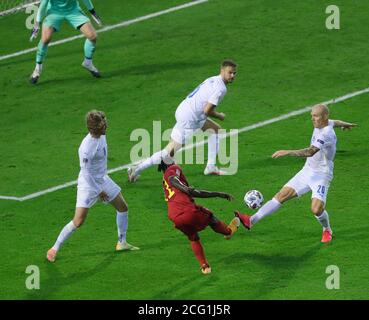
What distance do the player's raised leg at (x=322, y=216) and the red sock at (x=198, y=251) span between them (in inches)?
78.4

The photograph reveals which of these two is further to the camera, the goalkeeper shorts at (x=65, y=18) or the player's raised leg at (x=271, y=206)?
Answer: the goalkeeper shorts at (x=65, y=18)

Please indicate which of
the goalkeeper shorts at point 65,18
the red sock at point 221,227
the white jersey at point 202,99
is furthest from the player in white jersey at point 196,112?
the goalkeeper shorts at point 65,18

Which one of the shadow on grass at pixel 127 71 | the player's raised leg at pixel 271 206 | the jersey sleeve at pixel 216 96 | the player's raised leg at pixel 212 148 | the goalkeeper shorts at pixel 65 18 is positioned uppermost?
the goalkeeper shorts at pixel 65 18

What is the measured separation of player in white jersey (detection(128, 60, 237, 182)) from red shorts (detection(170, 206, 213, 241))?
347 cm

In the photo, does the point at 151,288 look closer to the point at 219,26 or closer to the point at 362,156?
the point at 362,156

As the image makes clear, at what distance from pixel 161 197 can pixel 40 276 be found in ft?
12.5

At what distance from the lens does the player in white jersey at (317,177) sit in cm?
1889

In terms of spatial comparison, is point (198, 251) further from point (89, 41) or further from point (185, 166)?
point (89, 41)

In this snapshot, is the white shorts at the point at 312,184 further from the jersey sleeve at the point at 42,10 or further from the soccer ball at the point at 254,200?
the jersey sleeve at the point at 42,10

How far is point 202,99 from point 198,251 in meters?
4.45

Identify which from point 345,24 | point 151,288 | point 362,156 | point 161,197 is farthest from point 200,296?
point 345,24

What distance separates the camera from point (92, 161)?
18.5 metres

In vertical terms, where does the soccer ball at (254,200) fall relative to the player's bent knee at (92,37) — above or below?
below

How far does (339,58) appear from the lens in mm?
27891
